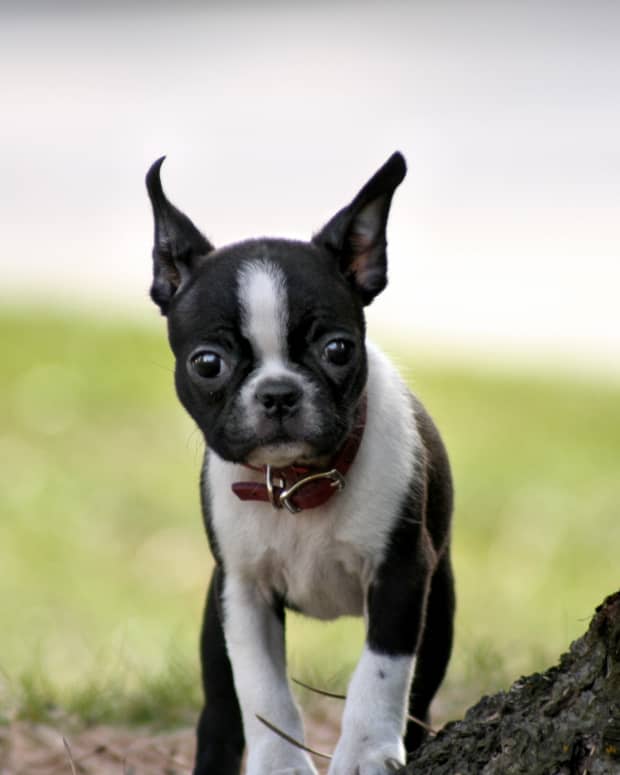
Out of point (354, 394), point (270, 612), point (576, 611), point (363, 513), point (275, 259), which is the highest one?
point (275, 259)

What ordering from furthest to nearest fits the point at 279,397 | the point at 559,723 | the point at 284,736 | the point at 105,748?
the point at 105,748
the point at 284,736
the point at 279,397
the point at 559,723

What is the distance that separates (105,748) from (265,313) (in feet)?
6.88

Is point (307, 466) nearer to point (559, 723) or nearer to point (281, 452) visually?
point (281, 452)

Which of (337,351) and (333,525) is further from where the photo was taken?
(333,525)

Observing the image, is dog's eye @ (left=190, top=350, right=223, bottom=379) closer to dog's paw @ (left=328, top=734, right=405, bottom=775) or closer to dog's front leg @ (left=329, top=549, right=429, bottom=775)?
dog's front leg @ (left=329, top=549, right=429, bottom=775)

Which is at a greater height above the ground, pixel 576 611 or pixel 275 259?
pixel 275 259

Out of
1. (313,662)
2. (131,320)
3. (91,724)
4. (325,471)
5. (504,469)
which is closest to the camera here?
(325,471)

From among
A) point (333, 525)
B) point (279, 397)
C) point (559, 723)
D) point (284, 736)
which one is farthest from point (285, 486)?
point (559, 723)

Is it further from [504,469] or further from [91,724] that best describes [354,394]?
[504,469]

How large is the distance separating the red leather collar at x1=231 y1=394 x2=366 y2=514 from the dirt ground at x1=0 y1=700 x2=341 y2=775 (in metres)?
1.29

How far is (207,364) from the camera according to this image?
3.99m

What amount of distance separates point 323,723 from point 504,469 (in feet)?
15.3

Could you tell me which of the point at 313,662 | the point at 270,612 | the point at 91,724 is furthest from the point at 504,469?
the point at 270,612

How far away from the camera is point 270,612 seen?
4426 millimetres
